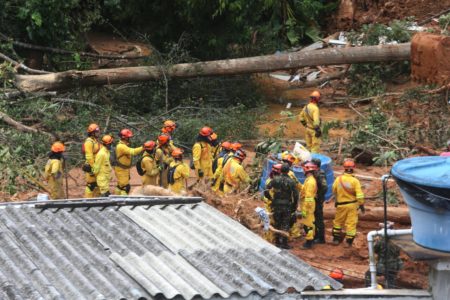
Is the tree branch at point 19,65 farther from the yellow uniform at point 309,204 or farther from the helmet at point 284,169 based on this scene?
the yellow uniform at point 309,204

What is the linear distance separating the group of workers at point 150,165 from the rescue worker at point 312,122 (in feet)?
7.82

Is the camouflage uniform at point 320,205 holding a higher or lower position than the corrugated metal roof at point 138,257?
lower

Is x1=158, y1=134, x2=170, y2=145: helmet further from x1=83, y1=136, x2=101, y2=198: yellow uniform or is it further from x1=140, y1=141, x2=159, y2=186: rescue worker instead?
x1=83, y1=136, x2=101, y2=198: yellow uniform

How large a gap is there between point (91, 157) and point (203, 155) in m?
2.19

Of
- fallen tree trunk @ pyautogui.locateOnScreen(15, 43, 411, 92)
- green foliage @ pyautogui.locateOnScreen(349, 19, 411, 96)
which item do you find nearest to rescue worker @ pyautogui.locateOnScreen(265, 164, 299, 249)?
fallen tree trunk @ pyautogui.locateOnScreen(15, 43, 411, 92)

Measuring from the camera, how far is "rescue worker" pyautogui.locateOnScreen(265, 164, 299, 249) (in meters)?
13.2

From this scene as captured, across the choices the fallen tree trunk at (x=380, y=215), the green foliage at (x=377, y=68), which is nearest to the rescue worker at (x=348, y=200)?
the fallen tree trunk at (x=380, y=215)

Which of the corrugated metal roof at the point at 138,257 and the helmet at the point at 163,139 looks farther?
the helmet at the point at 163,139

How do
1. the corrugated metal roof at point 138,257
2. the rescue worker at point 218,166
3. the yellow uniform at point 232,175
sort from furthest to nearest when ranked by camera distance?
the rescue worker at point 218,166 → the yellow uniform at point 232,175 → the corrugated metal roof at point 138,257

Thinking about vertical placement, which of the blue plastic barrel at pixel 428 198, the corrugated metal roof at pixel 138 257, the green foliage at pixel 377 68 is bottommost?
the green foliage at pixel 377 68

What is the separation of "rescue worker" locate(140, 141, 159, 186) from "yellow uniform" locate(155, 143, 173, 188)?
0.26 ft

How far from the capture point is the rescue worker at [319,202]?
13.4 m

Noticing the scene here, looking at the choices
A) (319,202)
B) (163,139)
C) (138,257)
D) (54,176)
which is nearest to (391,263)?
(319,202)

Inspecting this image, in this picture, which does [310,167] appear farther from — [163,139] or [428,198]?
[428,198]
